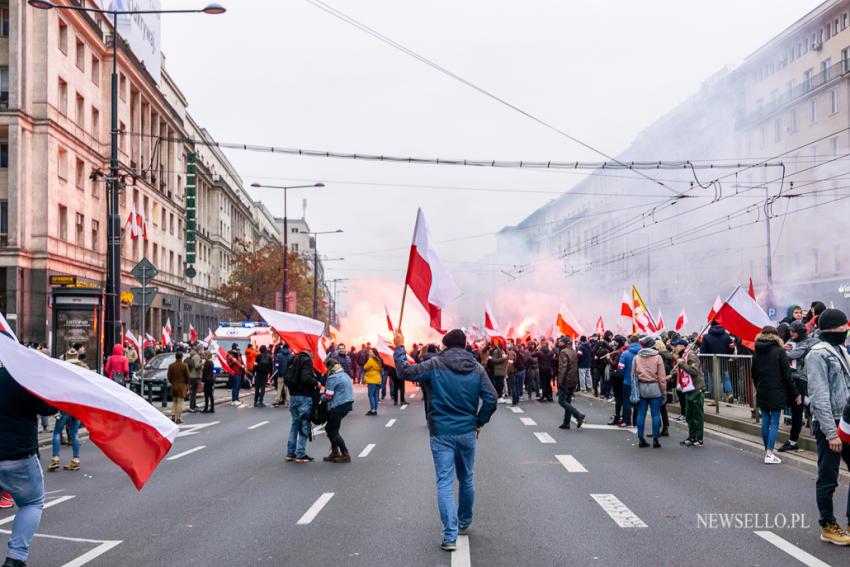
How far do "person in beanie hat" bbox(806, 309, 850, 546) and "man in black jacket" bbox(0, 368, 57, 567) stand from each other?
5936mm

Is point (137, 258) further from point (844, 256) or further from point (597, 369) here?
point (844, 256)

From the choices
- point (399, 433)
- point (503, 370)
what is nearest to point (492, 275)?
point (503, 370)

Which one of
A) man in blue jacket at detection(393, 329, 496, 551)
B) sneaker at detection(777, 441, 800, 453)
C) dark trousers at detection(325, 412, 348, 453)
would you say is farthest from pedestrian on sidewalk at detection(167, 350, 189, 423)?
sneaker at detection(777, 441, 800, 453)

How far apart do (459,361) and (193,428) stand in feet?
38.8

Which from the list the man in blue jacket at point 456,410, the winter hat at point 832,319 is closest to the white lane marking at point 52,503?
the man in blue jacket at point 456,410

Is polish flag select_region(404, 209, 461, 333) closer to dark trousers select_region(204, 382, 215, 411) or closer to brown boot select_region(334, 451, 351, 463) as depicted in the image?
brown boot select_region(334, 451, 351, 463)

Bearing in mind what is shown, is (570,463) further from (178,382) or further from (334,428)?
(178,382)

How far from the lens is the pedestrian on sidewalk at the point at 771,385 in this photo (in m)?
10.2

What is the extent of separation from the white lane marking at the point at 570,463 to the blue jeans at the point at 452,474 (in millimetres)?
3721

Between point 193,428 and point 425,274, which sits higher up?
point 425,274

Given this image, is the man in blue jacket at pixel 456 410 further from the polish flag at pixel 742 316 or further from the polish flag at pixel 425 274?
the polish flag at pixel 742 316

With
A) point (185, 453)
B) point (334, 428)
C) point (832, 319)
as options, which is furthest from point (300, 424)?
point (832, 319)

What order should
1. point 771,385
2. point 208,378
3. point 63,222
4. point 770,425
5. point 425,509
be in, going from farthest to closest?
1. point 63,222
2. point 208,378
3. point 770,425
4. point 771,385
5. point 425,509

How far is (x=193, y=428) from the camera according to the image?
17.2 meters
